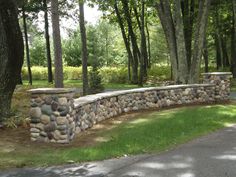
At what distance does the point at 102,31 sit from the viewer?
67.5 meters

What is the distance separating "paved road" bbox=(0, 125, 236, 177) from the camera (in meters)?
7.22

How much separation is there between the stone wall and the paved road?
2203 millimetres

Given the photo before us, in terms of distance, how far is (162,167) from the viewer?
7.64 m

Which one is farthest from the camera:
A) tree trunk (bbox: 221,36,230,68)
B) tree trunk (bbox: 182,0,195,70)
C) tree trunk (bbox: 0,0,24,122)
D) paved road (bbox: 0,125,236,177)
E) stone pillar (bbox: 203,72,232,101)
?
tree trunk (bbox: 221,36,230,68)

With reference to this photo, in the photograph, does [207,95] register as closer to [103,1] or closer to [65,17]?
[103,1]

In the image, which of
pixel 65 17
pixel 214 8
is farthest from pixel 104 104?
pixel 214 8

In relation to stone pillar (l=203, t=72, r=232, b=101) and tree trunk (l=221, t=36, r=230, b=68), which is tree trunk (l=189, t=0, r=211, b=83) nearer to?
stone pillar (l=203, t=72, r=232, b=101)

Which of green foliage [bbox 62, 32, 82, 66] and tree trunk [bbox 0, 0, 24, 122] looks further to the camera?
green foliage [bbox 62, 32, 82, 66]

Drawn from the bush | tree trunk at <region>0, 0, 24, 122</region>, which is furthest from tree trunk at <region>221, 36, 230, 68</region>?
tree trunk at <region>0, 0, 24, 122</region>

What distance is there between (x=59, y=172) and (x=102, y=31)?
61052mm

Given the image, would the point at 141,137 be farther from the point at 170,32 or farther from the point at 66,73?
the point at 66,73

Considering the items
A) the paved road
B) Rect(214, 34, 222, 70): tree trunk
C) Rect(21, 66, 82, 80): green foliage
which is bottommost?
the paved road

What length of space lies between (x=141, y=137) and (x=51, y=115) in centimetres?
223

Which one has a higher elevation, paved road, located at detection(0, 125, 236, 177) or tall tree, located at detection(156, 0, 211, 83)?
tall tree, located at detection(156, 0, 211, 83)
